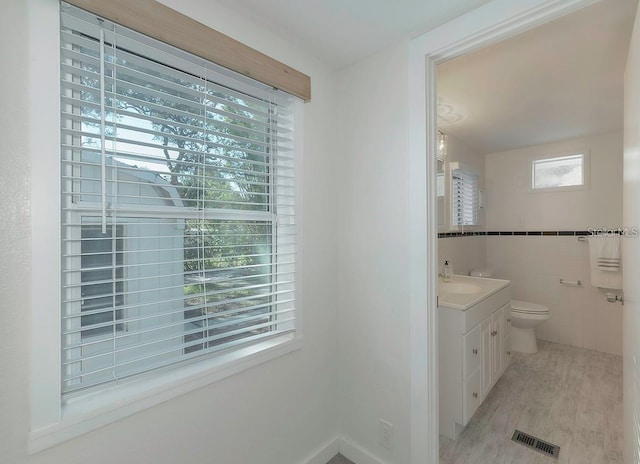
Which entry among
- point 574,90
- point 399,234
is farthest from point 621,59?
point 399,234

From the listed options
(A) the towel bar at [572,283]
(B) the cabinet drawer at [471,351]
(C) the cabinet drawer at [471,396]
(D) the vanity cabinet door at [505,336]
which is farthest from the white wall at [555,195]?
(C) the cabinet drawer at [471,396]

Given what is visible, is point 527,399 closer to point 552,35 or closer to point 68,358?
point 552,35

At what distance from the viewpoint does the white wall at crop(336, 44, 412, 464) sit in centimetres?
154

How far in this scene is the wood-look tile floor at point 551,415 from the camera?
5.87ft

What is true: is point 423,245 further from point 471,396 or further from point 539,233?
point 539,233

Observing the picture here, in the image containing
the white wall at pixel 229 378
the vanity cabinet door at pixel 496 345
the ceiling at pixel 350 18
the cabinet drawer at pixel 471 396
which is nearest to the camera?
the white wall at pixel 229 378

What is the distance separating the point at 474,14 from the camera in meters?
1.28

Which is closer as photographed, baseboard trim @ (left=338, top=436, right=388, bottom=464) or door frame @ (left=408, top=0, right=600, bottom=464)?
door frame @ (left=408, top=0, right=600, bottom=464)

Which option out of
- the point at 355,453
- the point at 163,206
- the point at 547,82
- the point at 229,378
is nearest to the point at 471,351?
the point at 355,453

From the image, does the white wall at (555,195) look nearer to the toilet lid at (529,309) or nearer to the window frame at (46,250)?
the toilet lid at (529,309)

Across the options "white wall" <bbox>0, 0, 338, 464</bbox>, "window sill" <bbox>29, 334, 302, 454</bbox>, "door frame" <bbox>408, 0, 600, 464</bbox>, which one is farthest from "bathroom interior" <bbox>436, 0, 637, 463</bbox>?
"window sill" <bbox>29, 334, 302, 454</bbox>

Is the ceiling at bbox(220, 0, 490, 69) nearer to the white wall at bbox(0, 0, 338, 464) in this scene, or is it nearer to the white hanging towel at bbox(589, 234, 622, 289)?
the white wall at bbox(0, 0, 338, 464)

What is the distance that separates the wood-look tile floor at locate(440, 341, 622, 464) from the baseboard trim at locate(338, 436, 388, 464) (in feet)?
1.43

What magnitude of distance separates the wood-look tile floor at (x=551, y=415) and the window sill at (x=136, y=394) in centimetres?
137
